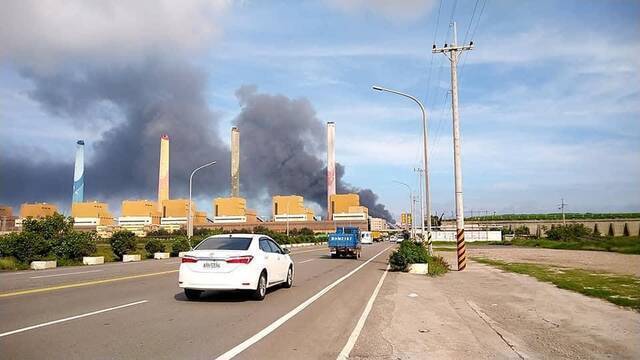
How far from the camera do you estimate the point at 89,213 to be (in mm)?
163500

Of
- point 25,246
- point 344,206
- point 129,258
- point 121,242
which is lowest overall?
point 129,258

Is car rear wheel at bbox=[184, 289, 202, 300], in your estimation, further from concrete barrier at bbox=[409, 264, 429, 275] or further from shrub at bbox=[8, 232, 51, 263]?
shrub at bbox=[8, 232, 51, 263]

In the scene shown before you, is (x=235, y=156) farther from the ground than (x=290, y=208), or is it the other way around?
(x=235, y=156)

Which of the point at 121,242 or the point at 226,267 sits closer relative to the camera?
the point at 226,267

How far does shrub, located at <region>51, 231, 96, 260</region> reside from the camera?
30.0m

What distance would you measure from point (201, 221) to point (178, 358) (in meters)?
159

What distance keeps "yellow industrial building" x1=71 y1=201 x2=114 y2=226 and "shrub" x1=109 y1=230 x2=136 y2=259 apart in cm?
13680

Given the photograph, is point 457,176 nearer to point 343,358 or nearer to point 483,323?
point 483,323

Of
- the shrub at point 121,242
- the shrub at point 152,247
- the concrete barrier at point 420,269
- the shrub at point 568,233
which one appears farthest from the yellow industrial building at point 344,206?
the concrete barrier at point 420,269

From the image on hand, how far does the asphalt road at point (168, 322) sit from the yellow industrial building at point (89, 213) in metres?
159

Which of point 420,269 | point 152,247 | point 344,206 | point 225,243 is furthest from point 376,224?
point 225,243

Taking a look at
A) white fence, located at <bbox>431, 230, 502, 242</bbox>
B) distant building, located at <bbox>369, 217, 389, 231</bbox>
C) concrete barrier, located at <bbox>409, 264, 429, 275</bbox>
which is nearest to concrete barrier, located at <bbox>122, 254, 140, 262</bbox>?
concrete barrier, located at <bbox>409, 264, 429, 275</bbox>

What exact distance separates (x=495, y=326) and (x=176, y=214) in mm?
159907

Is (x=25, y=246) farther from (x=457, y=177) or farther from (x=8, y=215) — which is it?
(x=8, y=215)
